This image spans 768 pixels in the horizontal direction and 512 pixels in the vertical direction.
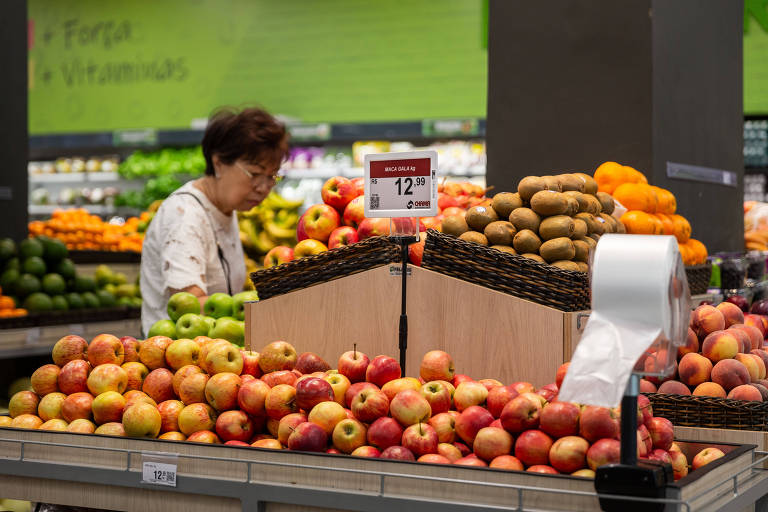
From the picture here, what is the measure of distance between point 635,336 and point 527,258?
837 millimetres

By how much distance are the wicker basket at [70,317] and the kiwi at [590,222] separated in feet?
11.3

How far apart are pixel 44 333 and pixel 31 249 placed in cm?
60

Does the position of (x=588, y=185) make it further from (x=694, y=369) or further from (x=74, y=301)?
(x=74, y=301)

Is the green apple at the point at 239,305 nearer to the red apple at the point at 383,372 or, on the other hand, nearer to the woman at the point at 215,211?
the woman at the point at 215,211

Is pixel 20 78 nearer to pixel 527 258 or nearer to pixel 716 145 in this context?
pixel 716 145

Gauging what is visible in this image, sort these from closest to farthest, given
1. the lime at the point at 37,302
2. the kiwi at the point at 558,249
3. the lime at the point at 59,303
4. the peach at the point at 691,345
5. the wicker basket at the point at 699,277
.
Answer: the peach at the point at 691,345 → the kiwi at the point at 558,249 → the wicker basket at the point at 699,277 → the lime at the point at 37,302 → the lime at the point at 59,303

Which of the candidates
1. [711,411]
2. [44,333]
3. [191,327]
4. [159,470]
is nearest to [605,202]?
[711,411]

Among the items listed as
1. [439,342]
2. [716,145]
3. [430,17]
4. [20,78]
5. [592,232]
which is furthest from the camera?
[430,17]

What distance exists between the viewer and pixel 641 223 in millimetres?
2842

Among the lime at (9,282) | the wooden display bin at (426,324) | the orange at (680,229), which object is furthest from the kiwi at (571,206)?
the lime at (9,282)

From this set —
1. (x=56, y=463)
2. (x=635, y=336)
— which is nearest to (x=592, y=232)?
(x=635, y=336)

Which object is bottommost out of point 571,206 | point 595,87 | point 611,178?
point 571,206

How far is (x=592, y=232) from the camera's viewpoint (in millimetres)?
2449

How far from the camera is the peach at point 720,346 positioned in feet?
6.92
